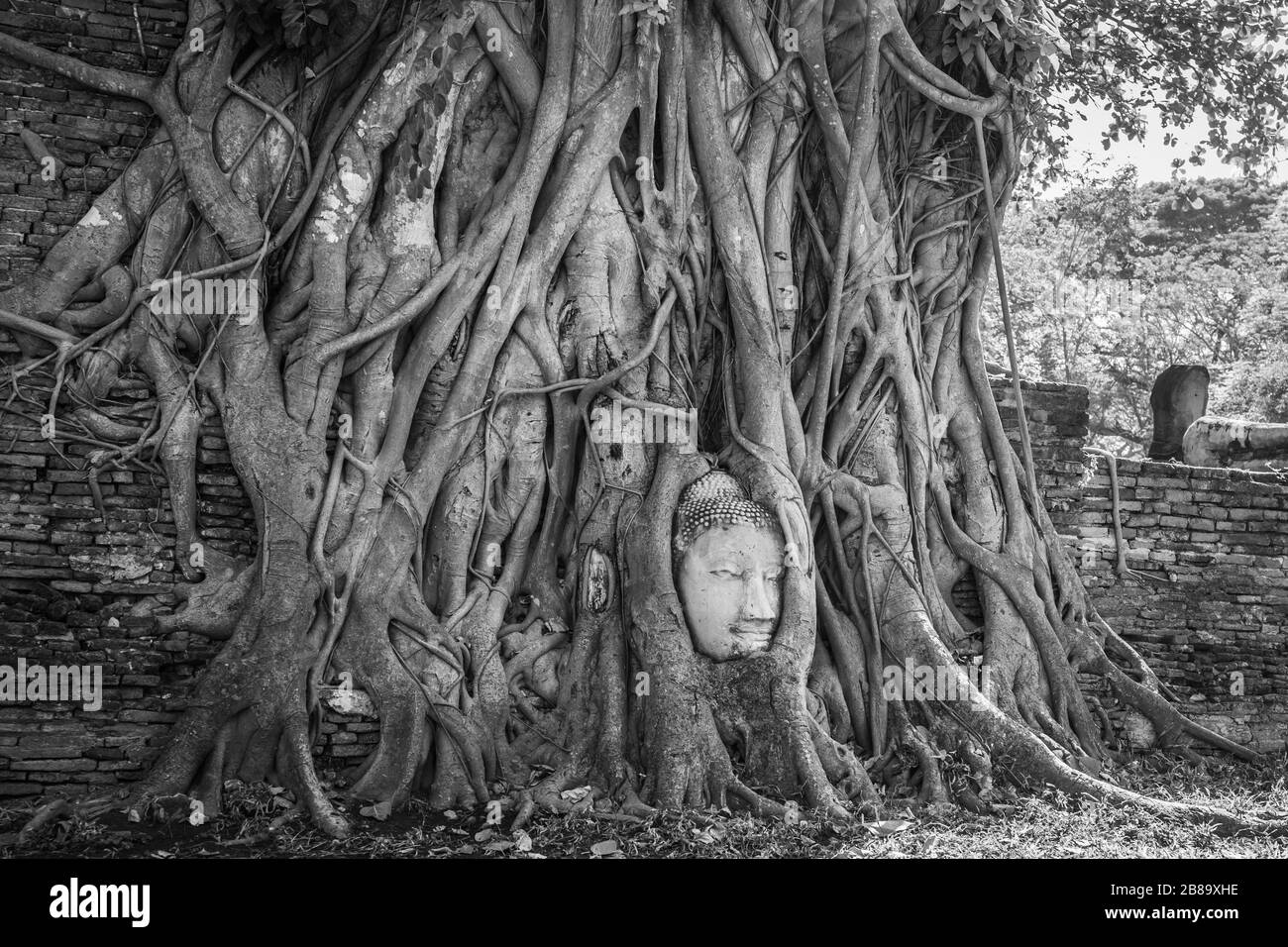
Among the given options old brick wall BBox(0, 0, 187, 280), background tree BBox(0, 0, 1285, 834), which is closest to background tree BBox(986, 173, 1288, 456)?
background tree BBox(0, 0, 1285, 834)

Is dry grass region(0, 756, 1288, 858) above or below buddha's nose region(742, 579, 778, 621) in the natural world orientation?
below

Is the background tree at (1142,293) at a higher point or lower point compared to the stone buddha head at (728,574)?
higher

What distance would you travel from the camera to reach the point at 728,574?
525 centimetres

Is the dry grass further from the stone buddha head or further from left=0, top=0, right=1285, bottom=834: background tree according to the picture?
the stone buddha head

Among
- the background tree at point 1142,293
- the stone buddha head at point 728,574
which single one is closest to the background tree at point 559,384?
the stone buddha head at point 728,574

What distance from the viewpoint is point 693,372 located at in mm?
5773

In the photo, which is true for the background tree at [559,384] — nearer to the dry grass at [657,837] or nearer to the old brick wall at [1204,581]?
the dry grass at [657,837]

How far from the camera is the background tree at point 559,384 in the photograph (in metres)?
5.02

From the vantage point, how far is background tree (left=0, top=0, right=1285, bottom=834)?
5016 millimetres

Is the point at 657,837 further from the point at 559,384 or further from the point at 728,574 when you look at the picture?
the point at 559,384

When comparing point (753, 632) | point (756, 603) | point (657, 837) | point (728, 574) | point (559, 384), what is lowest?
point (657, 837)

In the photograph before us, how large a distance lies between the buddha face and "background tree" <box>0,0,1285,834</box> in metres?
0.08

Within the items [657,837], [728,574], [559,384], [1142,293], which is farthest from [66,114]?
[1142,293]

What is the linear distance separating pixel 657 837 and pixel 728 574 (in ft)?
3.62
